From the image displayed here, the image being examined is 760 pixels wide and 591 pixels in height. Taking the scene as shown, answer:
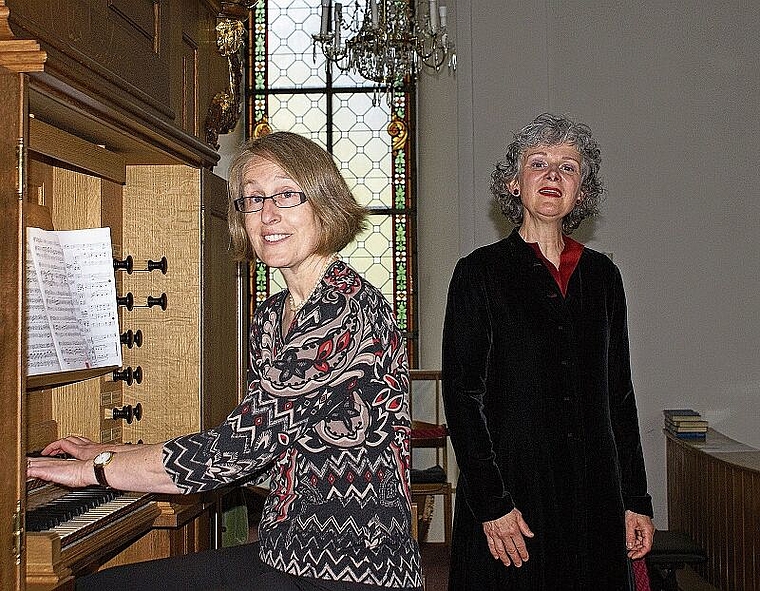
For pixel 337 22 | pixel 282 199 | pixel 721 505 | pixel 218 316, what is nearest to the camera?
pixel 282 199

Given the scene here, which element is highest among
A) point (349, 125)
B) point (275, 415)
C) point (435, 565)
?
point (349, 125)

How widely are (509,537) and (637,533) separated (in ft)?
1.24

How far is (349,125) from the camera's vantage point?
7938 mm

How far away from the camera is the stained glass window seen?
773 centimetres

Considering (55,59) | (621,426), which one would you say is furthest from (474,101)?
(55,59)

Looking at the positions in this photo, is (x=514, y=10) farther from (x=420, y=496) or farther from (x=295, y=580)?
(x=295, y=580)

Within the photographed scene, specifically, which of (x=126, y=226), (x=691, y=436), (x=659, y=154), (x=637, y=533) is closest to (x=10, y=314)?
(x=126, y=226)

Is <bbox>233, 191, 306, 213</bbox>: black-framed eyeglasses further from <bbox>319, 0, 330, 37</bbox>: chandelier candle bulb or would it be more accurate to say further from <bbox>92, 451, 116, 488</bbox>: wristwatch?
<bbox>319, 0, 330, 37</bbox>: chandelier candle bulb

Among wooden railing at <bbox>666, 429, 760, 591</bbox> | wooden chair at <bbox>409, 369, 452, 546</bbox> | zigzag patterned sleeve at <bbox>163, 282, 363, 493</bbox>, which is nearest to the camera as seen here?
zigzag patterned sleeve at <bbox>163, 282, 363, 493</bbox>

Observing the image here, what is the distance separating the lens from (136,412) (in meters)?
3.36

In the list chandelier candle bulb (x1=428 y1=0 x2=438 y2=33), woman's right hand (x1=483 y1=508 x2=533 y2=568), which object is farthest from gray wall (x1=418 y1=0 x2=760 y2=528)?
woman's right hand (x1=483 y1=508 x2=533 y2=568)

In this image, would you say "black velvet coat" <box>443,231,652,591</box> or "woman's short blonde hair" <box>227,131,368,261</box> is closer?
"woman's short blonde hair" <box>227,131,368,261</box>

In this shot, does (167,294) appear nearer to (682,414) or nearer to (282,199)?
(282,199)

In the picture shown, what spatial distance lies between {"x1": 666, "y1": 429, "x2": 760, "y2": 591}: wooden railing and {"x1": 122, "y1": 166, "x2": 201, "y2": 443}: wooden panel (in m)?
2.11
